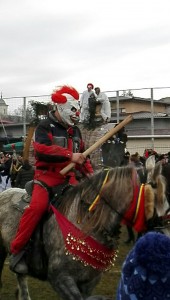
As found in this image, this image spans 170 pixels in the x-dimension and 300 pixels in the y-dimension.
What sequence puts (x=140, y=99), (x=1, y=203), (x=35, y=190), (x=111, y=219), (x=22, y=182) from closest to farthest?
(x=111, y=219) → (x=35, y=190) → (x=1, y=203) → (x=22, y=182) → (x=140, y=99)

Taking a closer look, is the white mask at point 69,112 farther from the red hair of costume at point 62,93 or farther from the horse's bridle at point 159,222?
the horse's bridle at point 159,222

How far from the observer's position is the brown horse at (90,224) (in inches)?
201

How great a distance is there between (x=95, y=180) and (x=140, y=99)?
14130 millimetres

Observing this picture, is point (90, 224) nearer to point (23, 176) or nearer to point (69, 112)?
point (69, 112)

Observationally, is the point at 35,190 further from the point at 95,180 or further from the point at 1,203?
the point at 1,203

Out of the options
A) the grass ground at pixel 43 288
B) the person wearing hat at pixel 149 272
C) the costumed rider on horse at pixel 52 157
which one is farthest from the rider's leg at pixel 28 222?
the person wearing hat at pixel 149 272

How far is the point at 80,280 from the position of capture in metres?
5.35

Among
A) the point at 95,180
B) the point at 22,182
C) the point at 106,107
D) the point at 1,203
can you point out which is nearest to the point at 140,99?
the point at 106,107

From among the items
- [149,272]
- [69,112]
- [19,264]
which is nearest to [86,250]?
[19,264]

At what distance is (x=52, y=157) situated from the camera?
5621mm

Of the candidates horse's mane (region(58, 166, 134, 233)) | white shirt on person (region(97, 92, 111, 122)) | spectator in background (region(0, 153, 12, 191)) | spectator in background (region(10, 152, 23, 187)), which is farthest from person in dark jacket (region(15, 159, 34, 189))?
horse's mane (region(58, 166, 134, 233))

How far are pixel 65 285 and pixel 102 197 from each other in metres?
0.90

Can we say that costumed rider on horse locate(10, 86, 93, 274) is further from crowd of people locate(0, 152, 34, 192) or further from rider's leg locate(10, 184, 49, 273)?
crowd of people locate(0, 152, 34, 192)

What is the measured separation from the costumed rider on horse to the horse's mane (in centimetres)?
28
